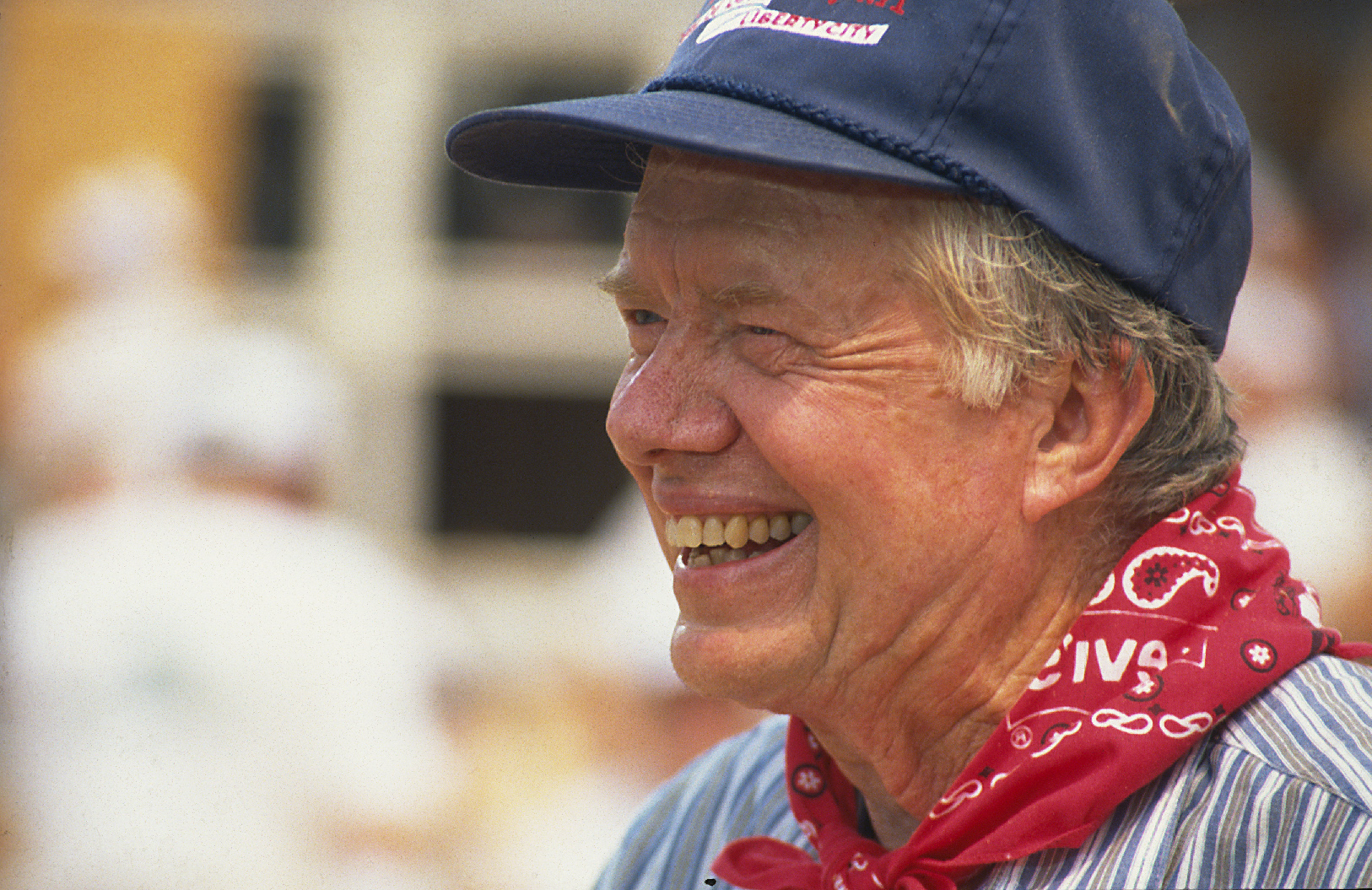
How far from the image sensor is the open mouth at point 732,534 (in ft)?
5.46

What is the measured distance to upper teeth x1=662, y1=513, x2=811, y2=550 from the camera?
1662mm

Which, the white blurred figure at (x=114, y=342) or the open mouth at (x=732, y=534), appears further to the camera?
the white blurred figure at (x=114, y=342)

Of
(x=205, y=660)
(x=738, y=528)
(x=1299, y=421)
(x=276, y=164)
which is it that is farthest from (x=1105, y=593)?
(x=276, y=164)

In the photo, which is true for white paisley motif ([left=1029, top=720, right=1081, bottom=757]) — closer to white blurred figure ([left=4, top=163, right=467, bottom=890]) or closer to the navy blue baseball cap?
the navy blue baseball cap

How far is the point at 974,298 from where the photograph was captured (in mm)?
1530

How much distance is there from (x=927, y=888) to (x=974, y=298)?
2.13ft

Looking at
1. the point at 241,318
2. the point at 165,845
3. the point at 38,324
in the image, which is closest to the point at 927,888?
the point at 165,845

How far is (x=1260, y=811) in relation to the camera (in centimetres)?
138

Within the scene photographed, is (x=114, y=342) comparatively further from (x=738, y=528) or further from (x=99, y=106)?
(x=738, y=528)

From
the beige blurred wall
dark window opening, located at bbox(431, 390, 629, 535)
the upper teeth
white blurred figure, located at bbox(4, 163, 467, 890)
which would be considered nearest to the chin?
the upper teeth

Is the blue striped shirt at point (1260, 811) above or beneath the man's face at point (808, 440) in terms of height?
beneath

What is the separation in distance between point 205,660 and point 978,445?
3579 millimetres

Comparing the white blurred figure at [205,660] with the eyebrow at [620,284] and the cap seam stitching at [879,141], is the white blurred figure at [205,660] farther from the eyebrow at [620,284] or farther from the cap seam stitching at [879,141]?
the cap seam stitching at [879,141]

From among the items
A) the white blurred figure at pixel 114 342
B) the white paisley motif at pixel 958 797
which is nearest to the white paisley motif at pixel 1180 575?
the white paisley motif at pixel 958 797
